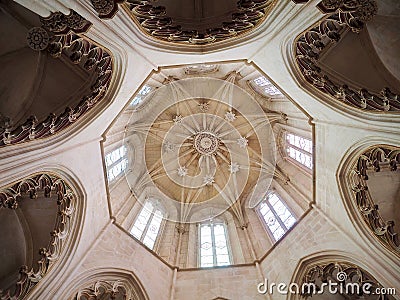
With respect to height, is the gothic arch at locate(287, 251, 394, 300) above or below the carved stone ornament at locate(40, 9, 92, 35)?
below

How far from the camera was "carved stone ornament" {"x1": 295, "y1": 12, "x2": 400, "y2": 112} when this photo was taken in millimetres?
6699

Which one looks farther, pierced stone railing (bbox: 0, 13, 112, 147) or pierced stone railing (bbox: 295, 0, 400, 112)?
pierced stone railing (bbox: 295, 0, 400, 112)

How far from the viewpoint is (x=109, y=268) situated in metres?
9.04

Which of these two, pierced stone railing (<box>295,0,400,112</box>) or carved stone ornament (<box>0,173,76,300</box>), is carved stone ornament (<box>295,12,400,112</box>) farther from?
carved stone ornament (<box>0,173,76,300</box>)

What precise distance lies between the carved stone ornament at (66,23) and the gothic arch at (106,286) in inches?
201

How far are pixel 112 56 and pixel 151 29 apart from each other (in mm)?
977

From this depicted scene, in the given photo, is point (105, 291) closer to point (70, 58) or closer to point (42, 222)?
point (42, 222)

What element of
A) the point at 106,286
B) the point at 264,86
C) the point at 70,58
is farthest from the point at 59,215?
the point at 264,86

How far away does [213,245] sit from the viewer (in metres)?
12.2

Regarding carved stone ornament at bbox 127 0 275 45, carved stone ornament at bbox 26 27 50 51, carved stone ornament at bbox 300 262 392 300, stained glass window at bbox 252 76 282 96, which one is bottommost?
carved stone ornament at bbox 300 262 392 300

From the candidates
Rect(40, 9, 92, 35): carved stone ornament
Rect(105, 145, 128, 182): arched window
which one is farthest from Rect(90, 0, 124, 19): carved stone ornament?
Rect(105, 145, 128, 182): arched window

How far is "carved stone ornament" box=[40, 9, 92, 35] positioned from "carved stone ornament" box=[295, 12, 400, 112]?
13.3 ft

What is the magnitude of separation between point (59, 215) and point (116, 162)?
15.1 feet

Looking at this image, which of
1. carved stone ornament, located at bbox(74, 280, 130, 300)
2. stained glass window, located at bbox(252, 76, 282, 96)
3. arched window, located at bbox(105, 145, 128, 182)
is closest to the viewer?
carved stone ornament, located at bbox(74, 280, 130, 300)
